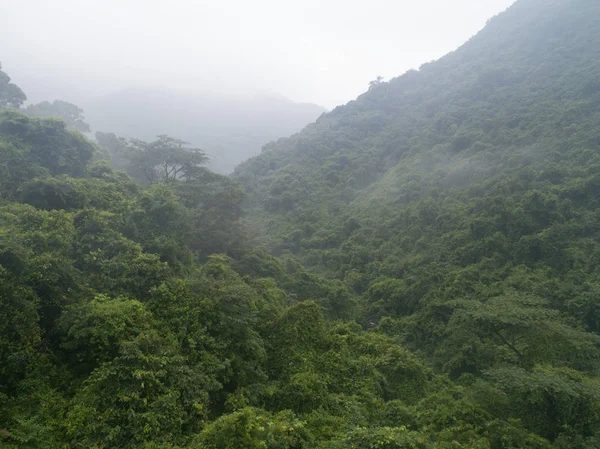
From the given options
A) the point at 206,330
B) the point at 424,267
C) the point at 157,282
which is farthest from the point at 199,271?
the point at 424,267

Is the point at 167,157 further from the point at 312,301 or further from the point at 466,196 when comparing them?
the point at 466,196

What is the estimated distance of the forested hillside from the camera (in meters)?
7.72

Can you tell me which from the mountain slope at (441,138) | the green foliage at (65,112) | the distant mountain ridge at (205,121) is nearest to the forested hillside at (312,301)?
the mountain slope at (441,138)

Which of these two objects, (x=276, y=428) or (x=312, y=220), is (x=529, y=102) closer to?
(x=312, y=220)

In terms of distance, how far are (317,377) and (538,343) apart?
8.86m

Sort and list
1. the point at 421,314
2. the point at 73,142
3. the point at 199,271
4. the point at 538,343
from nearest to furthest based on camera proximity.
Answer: the point at 538,343 < the point at 199,271 < the point at 421,314 < the point at 73,142

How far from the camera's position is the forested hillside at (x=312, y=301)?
7.72m

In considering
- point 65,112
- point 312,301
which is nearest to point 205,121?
point 65,112

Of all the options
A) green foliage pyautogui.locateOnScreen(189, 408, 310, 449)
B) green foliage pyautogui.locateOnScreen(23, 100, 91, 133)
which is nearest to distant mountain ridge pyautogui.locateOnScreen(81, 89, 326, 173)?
green foliage pyautogui.locateOnScreen(23, 100, 91, 133)

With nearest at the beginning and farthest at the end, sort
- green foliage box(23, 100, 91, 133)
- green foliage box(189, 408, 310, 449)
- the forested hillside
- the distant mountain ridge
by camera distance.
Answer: green foliage box(189, 408, 310, 449)
the forested hillside
green foliage box(23, 100, 91, 133)
the distant mountain ridge

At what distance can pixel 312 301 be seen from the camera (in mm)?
13086

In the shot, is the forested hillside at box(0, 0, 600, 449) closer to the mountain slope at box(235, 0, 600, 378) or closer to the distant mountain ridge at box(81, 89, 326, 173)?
the mountain slope at box(235, 0, 600, 378)

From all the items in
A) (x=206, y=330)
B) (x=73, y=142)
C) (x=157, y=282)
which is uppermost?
(x=73, y=142)

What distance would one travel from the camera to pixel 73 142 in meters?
22.1
